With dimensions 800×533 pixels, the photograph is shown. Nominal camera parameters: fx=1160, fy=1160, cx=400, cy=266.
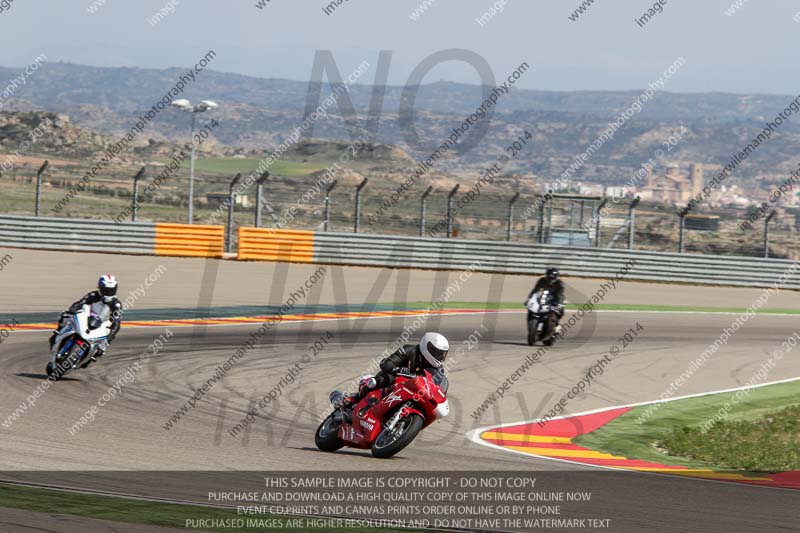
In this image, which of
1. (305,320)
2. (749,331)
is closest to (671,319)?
(749,331)

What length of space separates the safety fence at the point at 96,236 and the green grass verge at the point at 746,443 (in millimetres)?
23086

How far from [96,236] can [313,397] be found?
2145cm

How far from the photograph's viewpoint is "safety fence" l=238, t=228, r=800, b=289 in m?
35.5

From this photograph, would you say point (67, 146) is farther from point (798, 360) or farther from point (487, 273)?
point (798, 360)

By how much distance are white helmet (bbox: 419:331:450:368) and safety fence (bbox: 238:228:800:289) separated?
24.4 m

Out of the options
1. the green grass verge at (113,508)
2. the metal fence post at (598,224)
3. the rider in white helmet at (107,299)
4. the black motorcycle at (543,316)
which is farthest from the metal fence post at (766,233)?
the green grass verge at (113,508)

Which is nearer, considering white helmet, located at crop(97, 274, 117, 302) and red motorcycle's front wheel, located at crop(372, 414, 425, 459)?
red motorcycle's front wheel, located at crop(372, 414, 425, 459)

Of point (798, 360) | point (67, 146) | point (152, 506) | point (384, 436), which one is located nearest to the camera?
point (152, 506)

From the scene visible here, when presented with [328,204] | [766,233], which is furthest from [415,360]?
[766,233]

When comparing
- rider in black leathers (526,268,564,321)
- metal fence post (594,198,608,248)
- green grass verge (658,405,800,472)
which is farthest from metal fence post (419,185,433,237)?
green grass verge (658,405,800,472)

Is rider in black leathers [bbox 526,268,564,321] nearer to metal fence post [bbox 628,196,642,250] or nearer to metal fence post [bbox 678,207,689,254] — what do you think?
metal fence post [bbox 628,196,642,250]

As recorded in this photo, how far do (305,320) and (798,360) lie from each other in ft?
32.1

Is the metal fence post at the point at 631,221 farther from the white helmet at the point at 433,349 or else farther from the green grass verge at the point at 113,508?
the green grass verge at the point at 113,508

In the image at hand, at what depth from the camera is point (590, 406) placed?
16328 millimetres
